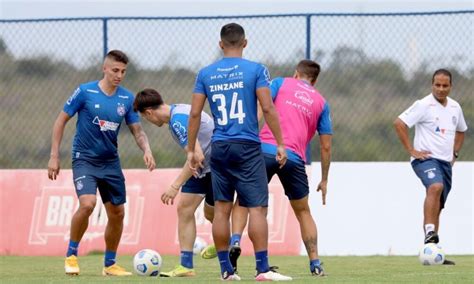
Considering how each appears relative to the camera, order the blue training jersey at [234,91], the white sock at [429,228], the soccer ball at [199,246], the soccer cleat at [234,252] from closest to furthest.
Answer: the blue training jersey at [234,91] → the soccer cleat at [234,252] → the white sock at [429,228] → the soccer ball at [199,246]

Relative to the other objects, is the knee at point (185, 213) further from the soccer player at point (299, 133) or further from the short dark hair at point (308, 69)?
the short dark hair at point (308, 69)

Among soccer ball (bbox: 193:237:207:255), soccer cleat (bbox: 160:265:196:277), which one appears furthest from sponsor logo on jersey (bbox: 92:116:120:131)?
soccer ball (bbox: 193:237:207:255)

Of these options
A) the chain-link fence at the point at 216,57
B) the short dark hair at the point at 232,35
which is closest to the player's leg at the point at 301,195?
the short dark hair at the point at 232,35

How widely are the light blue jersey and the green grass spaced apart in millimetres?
1246

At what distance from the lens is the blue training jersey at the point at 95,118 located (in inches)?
559

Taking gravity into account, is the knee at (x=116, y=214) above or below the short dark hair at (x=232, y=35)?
below

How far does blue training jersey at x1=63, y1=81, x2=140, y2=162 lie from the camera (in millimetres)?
14195

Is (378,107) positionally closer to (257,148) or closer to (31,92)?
(31,92)

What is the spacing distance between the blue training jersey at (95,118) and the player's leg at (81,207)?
16cm

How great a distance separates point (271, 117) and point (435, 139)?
476 cm

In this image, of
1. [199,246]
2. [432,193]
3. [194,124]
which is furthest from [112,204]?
[432,193]

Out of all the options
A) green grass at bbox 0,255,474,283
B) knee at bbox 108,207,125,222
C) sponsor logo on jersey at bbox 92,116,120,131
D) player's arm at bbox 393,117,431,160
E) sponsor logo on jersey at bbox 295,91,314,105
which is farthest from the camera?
player's arm at bbox 393,117,431,160

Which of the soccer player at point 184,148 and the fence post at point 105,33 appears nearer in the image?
the soccer player at point 184,148

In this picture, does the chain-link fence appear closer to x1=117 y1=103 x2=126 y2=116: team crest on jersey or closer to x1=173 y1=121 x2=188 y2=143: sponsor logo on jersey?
x1=117 y1=103 x2=126 y2=116: team crest on jersey
